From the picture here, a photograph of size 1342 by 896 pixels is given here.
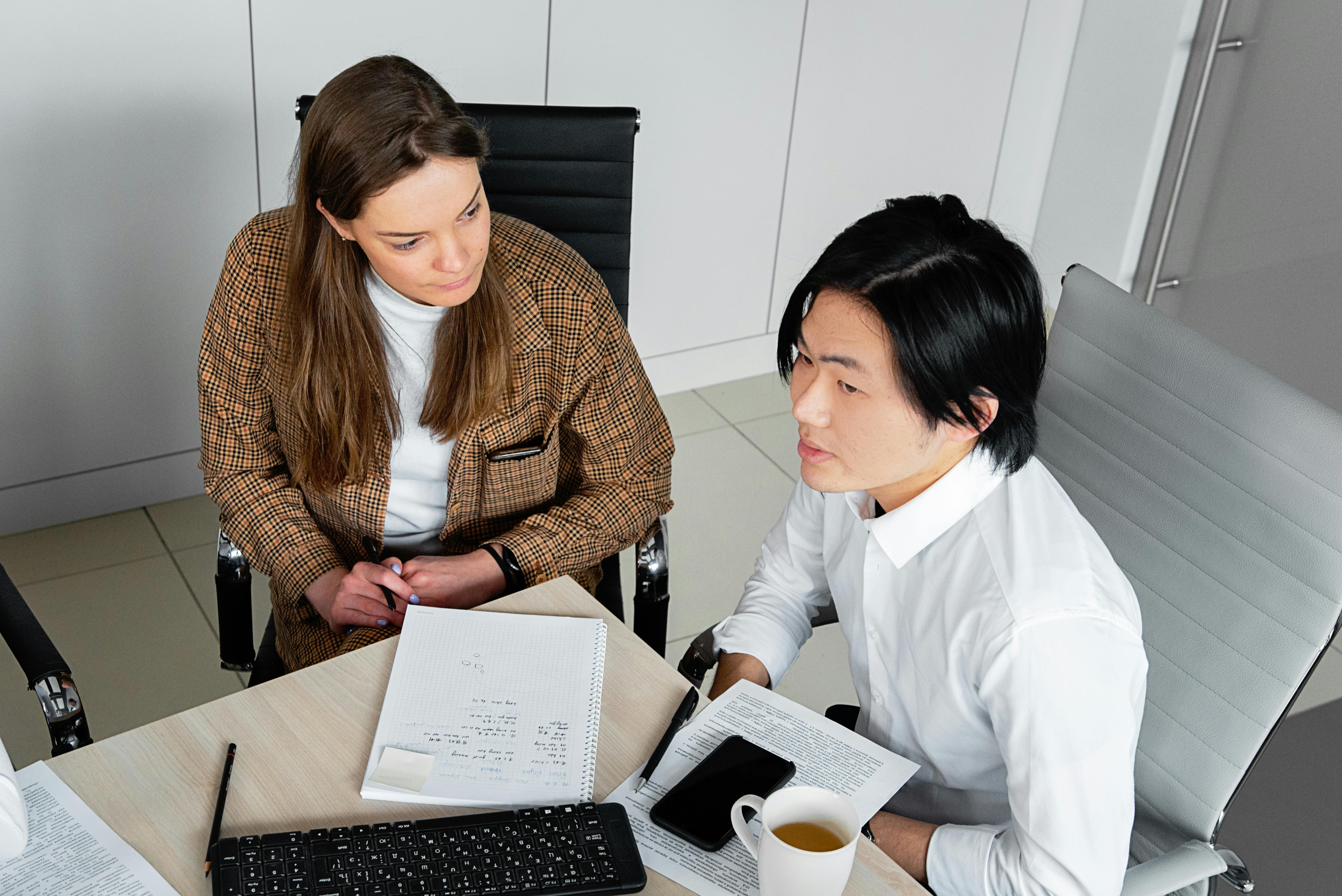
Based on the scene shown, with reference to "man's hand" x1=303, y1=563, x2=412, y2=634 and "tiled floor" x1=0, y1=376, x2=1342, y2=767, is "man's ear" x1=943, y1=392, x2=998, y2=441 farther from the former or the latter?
"tiled floor" x1=0, y1=376, x2=1342, y2=767

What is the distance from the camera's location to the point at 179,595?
2.58 m

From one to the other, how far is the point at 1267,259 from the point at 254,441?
2.70 metres

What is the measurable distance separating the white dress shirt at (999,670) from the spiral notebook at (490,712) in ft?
1.07

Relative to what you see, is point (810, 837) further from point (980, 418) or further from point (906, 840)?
point (980, 418)

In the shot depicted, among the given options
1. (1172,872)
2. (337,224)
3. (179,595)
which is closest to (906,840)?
(1172,872)

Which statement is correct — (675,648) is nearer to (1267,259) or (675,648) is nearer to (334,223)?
(334,223)

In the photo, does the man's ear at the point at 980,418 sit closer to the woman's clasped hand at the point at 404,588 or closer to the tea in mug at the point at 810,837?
the tea in mug at the point at 810,837

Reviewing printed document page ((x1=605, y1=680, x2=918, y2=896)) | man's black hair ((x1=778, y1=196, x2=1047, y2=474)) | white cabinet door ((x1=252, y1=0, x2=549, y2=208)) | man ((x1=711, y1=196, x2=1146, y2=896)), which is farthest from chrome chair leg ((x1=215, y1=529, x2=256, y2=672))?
white cabinet door ((x1=252, y1=0, x2=549, y2=208))

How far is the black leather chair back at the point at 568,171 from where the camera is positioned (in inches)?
74.2

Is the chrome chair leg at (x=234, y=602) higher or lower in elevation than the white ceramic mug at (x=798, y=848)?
lower

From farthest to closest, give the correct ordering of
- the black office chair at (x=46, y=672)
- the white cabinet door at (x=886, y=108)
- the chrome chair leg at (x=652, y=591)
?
the white cabinet door at (x=886, y=108) → the chrome chair leg at (x=652, y=591) → the black office chair at (x=46, y=672)

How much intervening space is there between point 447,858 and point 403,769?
130mm

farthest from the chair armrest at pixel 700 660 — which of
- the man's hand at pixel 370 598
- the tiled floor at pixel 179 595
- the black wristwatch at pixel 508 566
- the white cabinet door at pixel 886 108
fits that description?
the white cabinet door at pixel 886 108

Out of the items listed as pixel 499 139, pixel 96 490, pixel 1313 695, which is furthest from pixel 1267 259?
pixel 96 490
